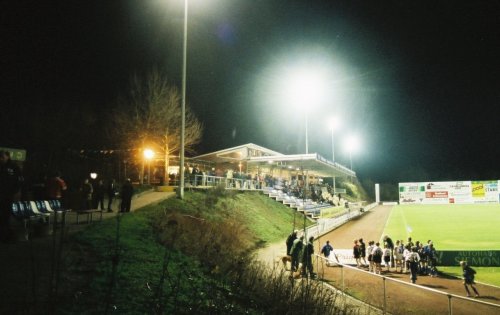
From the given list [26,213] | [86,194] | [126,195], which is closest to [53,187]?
[26,213]

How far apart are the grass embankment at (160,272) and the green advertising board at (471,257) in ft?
37.3

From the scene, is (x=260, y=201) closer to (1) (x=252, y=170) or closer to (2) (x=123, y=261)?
(1) (x=252, y=170)

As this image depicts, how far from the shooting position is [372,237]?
28109 mm

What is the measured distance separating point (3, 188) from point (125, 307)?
4.53 metres

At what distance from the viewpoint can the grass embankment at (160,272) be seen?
5859mm

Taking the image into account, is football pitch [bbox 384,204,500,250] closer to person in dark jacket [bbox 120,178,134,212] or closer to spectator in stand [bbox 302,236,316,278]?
spectator in stand [bbox 302,236,316,278]

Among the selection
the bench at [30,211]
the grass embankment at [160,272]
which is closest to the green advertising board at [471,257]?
the grass embankment at [160,272]

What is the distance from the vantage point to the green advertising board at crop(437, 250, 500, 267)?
17.5 meters

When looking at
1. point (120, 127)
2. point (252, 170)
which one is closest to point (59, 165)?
point (120, 127)

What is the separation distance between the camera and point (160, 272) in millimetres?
8172

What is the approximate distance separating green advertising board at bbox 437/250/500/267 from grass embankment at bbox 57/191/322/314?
1138 centimetres

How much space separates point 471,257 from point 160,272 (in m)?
17.1

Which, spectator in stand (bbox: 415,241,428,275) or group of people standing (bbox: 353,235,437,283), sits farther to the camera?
spectator in stand (bbox: 415,241,428,275)

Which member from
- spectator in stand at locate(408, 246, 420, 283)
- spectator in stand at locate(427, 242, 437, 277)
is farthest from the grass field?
spectator in stand at locate(408, 246, 420, 283)
